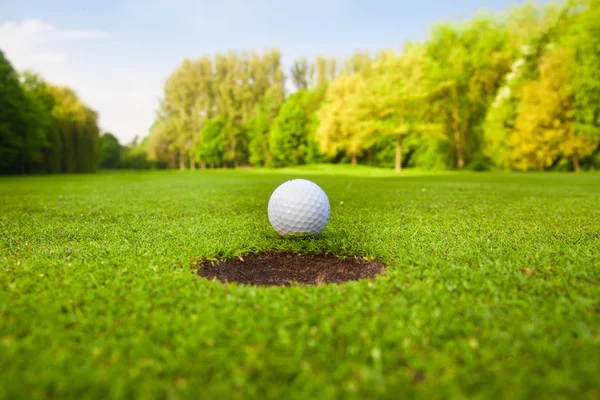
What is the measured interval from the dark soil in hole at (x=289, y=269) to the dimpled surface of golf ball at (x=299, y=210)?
1.33 feet

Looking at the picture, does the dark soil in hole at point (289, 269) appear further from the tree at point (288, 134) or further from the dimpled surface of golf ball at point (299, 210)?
the tree at point (288, 134)

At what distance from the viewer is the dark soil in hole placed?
282cm

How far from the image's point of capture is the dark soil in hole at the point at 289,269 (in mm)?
2822

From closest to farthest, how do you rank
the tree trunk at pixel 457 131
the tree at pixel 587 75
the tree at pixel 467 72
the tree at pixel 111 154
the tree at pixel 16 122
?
the tree at pixel 587 75 < the tree at pixel 16 122 < the tree at pixel 467 72 < the tree trunk at pixel 457 131 < the tree at pixel 111 154

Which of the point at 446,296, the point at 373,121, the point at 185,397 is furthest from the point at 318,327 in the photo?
the point at 373,121

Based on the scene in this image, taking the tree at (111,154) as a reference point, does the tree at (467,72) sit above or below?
above

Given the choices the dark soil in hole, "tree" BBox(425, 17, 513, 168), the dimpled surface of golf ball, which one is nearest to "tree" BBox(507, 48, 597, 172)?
"tree" BBox(425, 17, 513, 168)

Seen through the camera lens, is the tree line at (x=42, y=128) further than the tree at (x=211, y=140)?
No

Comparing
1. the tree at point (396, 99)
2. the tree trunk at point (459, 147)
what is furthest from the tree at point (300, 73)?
the tree at point (396, 99)

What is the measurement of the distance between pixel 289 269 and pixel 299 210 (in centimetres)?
73

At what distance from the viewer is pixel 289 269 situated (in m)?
3.12

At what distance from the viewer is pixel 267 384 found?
136 centimetres

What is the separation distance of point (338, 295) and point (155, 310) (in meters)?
0.99

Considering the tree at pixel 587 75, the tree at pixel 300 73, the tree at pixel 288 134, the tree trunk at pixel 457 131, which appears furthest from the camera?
the tree at pixel 300 73
